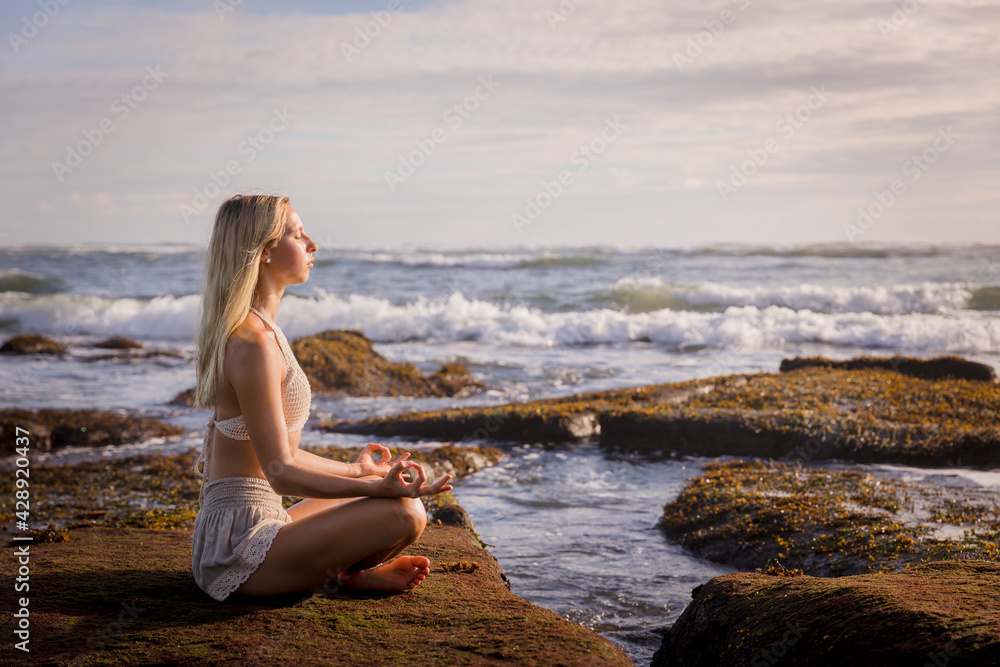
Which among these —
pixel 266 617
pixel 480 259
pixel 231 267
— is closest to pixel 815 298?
pixel 480 259

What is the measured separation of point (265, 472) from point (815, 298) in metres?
34.4

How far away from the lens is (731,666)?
3916mm

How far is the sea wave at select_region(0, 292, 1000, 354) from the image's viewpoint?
25.7 m

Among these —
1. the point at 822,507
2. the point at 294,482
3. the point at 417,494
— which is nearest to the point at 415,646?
the point at 417,494

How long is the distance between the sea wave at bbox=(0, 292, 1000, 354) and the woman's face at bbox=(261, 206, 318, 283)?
71.6 ft

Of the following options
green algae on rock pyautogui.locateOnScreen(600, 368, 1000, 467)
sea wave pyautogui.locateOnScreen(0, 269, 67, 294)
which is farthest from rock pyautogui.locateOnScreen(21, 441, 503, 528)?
sea wave pyautogui.locateOnScreen(0, 269, 67, 294)

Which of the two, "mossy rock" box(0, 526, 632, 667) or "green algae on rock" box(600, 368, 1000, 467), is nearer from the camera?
"mossy rock" box(0, 526, 632, 667)

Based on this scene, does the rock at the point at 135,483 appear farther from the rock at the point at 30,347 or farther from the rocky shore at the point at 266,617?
the rock at the point at 30,347

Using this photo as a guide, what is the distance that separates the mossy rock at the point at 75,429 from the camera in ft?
39.7

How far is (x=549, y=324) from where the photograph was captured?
28.7 meters

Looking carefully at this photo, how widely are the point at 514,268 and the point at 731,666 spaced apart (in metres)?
44.0

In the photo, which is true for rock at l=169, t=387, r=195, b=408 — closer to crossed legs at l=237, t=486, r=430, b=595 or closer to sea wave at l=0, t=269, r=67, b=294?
crossed legs at l=237, t=486, r=430, b=595

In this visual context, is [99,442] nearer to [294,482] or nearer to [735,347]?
[294,482]

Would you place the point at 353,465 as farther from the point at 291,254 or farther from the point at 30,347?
the point at 30,347
